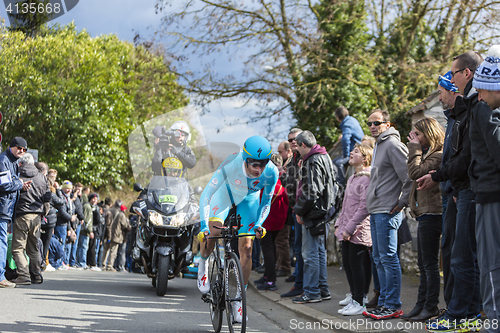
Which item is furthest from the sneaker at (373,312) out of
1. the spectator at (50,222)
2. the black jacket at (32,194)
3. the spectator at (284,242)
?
the spectator at (50,222)

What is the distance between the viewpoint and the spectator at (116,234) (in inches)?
641

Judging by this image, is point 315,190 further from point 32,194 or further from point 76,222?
point 76,222

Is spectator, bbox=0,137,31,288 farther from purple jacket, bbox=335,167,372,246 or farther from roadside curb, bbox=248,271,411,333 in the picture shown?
purple jacket, bbox=335,167,372,246

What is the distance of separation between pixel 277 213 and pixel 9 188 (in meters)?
4.16

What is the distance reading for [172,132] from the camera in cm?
698

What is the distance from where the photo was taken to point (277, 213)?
331 inches

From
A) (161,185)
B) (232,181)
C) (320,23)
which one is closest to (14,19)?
(320,23)

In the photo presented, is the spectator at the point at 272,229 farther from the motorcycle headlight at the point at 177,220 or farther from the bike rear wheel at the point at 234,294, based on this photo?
the bike rear wheel at the point at 234,294

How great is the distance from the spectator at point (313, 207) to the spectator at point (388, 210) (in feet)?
3.12

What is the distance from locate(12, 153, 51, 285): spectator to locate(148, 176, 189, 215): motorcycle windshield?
7.20 feet

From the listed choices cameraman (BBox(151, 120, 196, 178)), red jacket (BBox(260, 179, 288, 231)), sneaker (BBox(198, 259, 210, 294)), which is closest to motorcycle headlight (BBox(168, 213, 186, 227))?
cameraman (BBox(151, 120, 196, 178))

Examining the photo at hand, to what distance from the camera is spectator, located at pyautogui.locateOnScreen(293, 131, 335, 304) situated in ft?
22.2

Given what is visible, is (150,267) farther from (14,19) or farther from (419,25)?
(14,19)

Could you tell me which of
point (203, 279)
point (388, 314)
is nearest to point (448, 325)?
point (388, 314)
